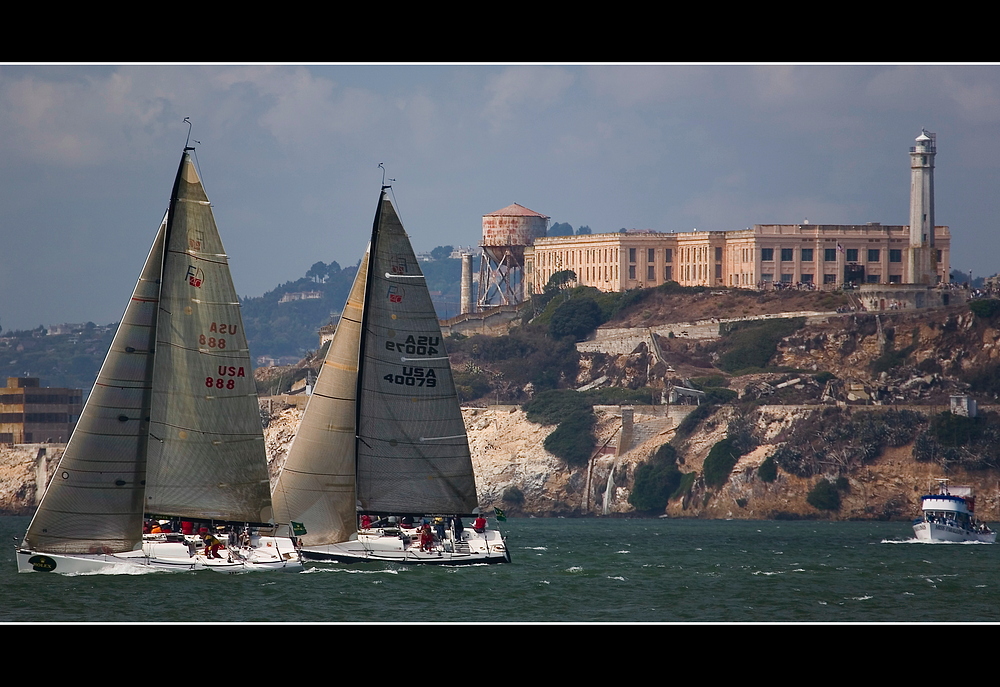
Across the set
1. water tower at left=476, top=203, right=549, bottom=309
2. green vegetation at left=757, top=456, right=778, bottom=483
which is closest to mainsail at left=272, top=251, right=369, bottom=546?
green vegetation at left=757, top=456, right=778, bottom=483

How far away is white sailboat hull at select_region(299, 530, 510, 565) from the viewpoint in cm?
4609

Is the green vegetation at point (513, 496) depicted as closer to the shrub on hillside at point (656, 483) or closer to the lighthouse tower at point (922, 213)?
the shrub on hillside at point (656, 483)

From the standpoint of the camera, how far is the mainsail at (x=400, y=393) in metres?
46.1

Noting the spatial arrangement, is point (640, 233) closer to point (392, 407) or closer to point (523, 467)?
point (523, 467)

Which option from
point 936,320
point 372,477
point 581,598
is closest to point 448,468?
point 372,477

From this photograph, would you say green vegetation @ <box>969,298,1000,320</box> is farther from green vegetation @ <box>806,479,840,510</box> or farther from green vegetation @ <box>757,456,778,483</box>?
green vegetation @ <box>757,456,778,483</box>

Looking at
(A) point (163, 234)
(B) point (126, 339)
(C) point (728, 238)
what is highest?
(C) point (728, 238)

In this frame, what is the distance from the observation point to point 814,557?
65.0m

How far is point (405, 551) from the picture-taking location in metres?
46.9

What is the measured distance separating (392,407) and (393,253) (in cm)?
406

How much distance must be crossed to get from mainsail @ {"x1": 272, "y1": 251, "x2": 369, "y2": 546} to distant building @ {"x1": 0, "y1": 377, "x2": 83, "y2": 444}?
82090 mm

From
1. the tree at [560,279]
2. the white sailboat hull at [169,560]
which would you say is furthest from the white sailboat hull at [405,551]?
the tree at [560,279]

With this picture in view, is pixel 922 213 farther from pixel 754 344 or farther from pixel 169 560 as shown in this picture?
pixel 169 560

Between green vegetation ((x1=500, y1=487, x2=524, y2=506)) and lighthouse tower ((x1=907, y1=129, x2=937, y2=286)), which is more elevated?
lighthouse tower ((x1=907, y1=129, x2=937, y2=286))
